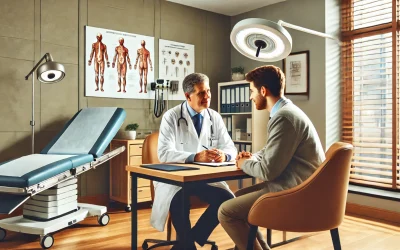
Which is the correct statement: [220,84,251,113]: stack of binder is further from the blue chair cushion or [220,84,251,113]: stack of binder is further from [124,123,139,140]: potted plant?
the blue chair cushion

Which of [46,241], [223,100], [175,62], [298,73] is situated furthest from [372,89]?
[46,241]

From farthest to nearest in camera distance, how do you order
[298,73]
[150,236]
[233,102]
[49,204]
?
[233,102], [298,73], [150,236], [49,204]

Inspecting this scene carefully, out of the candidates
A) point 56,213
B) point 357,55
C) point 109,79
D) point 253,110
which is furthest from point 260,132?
point 56,213

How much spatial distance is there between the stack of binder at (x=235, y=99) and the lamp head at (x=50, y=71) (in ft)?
6.66

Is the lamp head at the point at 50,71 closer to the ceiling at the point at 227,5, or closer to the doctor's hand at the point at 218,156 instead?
the doctor's hand at the point at 218,156

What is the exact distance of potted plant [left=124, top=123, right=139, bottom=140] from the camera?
422 cm

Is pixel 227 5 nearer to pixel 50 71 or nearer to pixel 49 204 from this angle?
pixel 50 71

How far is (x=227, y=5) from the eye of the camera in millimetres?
5055

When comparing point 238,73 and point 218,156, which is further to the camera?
point 238,73

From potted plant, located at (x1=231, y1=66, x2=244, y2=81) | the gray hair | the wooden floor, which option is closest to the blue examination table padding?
the wooden floor

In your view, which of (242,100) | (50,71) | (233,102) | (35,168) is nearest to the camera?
(35,168)

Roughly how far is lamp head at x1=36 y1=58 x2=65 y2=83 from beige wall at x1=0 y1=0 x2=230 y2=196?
38 centimetres

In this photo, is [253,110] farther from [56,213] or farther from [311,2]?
[56,213]

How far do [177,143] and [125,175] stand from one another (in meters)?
1.56
